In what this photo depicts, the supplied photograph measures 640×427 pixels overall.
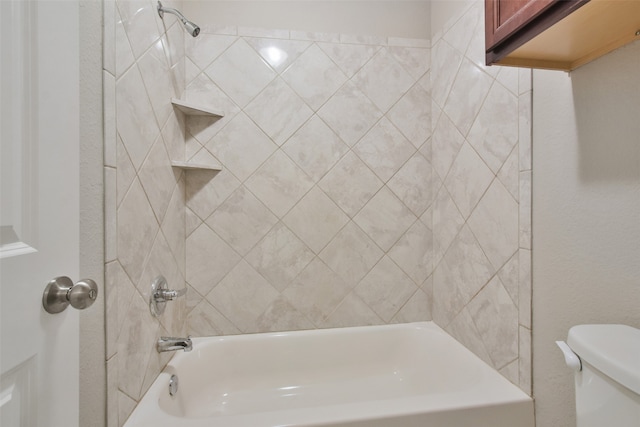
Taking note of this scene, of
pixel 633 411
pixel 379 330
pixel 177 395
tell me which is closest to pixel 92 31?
pixel 177 395

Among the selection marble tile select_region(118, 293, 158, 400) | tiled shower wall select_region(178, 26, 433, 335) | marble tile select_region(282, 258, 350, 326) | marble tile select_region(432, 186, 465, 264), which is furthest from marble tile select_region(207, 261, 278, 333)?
marble tile select_region(432, 186, 465, 264)

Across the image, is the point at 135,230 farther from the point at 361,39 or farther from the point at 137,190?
the point at 361,39

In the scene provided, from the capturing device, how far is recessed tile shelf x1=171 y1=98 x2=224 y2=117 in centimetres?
150

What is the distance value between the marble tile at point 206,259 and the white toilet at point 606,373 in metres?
1.41

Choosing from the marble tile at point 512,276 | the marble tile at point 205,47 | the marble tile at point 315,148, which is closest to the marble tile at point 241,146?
the marble tile at point 315,148

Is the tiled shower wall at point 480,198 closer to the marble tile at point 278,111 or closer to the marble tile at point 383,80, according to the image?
the marble tile at point 383,80

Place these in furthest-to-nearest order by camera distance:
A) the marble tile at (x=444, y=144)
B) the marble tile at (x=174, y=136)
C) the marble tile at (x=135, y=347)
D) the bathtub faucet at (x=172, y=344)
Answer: the marble tile at (x=444, y=144), the marble tile at (x=174, y=136), the bathtub faucet at (x=172, y=344), the marble tile at (x=135, y=347)

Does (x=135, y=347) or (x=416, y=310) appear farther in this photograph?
(x=416, y=310)

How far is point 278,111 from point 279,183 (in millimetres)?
378

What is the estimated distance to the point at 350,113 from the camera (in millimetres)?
1785

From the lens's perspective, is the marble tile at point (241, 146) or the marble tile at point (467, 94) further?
the marble tile at point (241, 146)

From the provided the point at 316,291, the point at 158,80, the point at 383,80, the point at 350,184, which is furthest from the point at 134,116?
the point at 383,80

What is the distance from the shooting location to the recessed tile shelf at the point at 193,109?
1.50 meters

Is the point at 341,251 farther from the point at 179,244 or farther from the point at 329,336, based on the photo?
the point at 179,244
